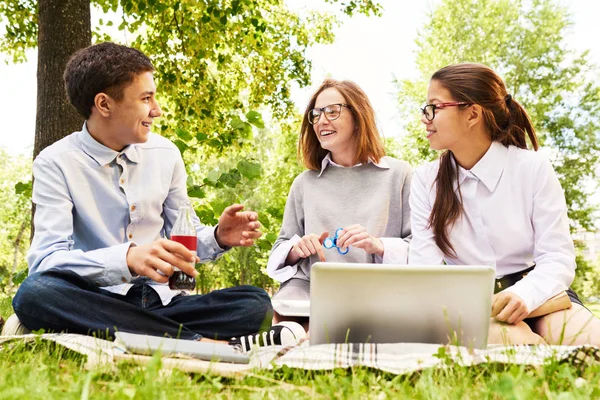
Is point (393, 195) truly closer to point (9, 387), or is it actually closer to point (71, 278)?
point (71, 278)

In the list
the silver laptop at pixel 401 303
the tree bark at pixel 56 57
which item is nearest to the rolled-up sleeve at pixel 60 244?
the silver laptop at pixel 401 303

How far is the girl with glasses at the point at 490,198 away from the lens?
3.23 metres

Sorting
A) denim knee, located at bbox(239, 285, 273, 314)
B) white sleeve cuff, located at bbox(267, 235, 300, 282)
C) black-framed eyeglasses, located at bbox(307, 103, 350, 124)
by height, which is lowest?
denim knee, located at bbox(239, 285, 273, 314)

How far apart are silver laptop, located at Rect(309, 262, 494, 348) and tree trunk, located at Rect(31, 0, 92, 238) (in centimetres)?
458

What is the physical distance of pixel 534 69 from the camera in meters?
26.5

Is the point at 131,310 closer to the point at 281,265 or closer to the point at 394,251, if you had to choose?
the point at 281,265

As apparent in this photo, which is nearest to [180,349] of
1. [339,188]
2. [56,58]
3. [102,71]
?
[102,71]

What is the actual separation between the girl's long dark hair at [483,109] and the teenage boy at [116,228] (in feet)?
3.68

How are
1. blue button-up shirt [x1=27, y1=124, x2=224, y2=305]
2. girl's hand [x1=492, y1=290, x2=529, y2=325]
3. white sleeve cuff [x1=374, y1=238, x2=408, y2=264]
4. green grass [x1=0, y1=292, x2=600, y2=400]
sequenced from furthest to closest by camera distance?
white sleeve cuff [x1=374, y1=238, x2=408, y2=264] → blue button-up shirt [x1=27, y1=124, x2=224, y2=305] → girl's hand [x1=492, y1=290, x2=529, y2=325] → green grass [x1=0, y1=292, x2=600, y2=400]

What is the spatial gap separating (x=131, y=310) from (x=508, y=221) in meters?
1.98

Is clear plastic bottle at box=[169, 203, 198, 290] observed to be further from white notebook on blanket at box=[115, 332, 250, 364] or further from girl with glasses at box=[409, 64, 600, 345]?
girl with glasses at box=[409, 64, 600, 345]

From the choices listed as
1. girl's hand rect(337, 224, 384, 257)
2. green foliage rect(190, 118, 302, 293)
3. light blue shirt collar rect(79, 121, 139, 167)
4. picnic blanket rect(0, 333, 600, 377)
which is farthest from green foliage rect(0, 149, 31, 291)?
picnic blanket rect(0, 333, 600, 377)

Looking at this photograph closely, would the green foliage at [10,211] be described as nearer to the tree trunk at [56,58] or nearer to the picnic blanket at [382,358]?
the tree trunk at [56,58]

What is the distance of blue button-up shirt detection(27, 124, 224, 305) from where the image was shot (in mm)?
3375
